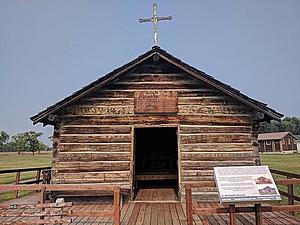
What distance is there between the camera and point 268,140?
210ft

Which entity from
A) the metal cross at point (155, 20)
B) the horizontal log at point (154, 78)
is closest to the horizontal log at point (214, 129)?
the horizontal log at point (154, 78)

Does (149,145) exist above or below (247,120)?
below

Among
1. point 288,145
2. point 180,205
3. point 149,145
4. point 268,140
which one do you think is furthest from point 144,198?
point 288,145

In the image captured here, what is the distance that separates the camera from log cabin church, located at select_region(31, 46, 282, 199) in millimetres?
8805

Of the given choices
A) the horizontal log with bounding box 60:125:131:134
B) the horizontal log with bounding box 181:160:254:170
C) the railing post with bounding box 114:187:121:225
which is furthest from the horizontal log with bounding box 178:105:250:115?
the railing post with bounding box 114:187:121:225

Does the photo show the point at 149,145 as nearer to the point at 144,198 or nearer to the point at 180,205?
the point at 144,198

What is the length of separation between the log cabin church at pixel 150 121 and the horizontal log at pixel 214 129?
34 mm

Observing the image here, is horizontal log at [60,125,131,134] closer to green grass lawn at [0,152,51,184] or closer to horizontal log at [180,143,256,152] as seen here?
horizontal log at [180,143,256,152]

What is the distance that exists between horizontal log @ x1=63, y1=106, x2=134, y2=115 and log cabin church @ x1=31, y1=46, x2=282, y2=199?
1.3 inches

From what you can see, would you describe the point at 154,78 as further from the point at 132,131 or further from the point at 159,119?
the point at 132,131

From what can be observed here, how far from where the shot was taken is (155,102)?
9133mm

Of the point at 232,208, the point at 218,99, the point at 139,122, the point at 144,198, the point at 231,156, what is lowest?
the point at 144,198

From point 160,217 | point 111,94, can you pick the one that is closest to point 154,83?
point 111,94

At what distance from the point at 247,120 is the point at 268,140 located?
60928 mm
